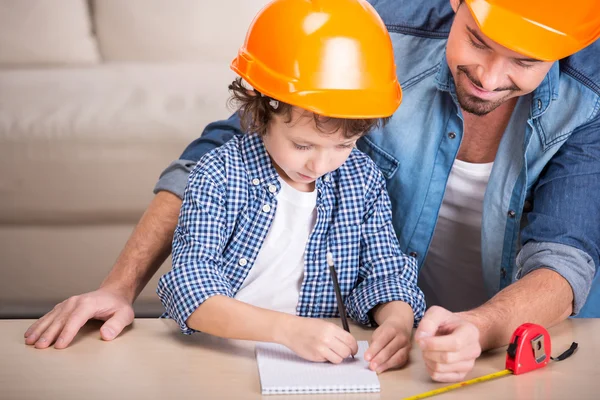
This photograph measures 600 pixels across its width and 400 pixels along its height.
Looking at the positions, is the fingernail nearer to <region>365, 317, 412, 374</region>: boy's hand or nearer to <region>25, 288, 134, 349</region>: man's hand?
<region>25, 288, 134, 349</region>: man's hand

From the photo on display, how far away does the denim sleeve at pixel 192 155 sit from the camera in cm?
173

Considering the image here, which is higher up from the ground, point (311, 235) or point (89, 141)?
point (311, 235)

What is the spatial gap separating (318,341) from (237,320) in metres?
0.14

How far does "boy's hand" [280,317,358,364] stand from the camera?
125 cm

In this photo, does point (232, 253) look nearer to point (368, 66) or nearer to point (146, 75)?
point (368, 66)

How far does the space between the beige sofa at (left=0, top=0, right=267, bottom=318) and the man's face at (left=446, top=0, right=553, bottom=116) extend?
1.36 m

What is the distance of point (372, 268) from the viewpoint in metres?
1.53

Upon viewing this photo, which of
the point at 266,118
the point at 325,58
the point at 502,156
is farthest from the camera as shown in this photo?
the point at 502,156

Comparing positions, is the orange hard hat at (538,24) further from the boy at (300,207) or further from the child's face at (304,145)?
the child's face at (304,145)

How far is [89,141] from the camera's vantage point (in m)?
2.82

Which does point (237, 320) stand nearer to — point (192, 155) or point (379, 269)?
point (379, 269)

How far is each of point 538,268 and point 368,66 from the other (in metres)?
0.53

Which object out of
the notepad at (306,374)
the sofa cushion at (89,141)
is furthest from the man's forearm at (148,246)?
the sofa cushion at (89,141)

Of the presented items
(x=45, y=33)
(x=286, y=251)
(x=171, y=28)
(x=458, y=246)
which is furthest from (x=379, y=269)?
(x=45, y=33)
